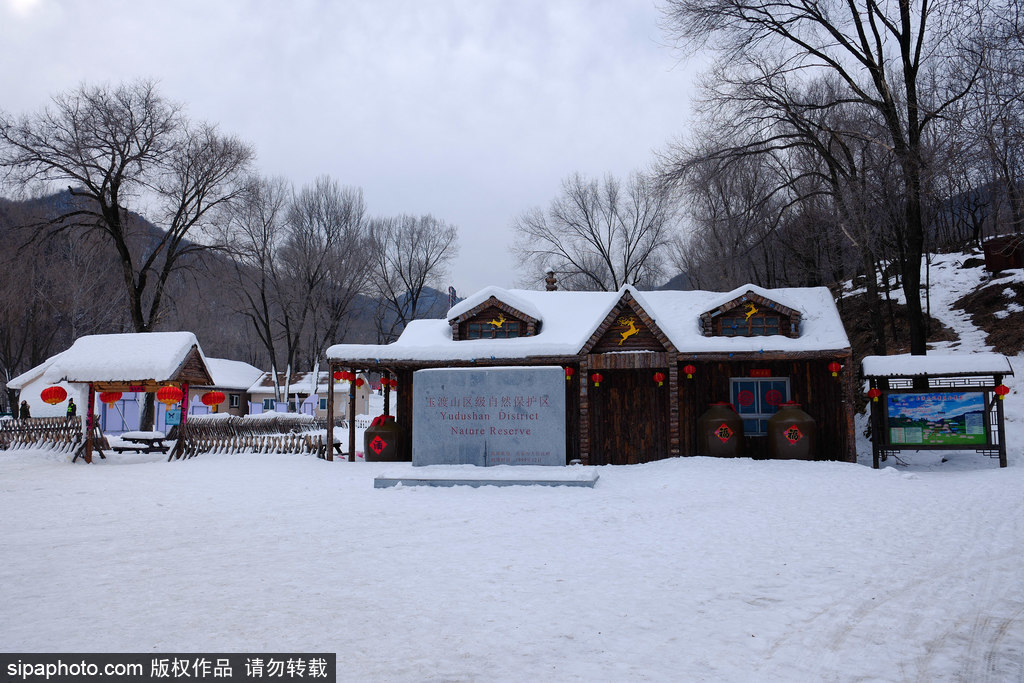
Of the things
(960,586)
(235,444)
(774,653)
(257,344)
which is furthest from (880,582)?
(257,344)

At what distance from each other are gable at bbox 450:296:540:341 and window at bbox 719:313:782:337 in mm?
5379

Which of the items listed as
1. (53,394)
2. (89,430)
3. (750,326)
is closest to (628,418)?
(750,326)

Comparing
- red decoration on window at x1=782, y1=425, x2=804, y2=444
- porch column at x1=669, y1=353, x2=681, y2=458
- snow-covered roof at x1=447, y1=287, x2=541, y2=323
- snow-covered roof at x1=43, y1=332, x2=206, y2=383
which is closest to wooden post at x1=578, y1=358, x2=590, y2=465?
porch column at x1=669, y1=353, x2=681, y2=458

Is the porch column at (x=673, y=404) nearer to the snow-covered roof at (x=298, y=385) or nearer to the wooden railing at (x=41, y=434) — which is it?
the wooden railing at (x=41, y=434)

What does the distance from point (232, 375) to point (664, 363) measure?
36869mm

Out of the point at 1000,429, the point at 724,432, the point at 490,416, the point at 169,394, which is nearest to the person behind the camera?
the point at 1000,429

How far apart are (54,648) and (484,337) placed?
1517cm

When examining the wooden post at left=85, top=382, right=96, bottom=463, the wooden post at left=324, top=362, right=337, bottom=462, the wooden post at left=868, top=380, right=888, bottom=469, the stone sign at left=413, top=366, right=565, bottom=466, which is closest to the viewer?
the stone sign at left=413, top=366, right=565, bottom=466

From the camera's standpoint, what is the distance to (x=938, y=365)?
1555cm

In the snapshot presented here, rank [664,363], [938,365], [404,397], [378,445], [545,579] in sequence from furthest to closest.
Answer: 1. [404,397]
2. [378,445]
3. [664,363]
4. [938,365]
5. [545,579]

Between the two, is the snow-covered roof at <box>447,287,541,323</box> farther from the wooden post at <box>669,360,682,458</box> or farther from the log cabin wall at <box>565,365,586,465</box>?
the wooden post at <box>669,360,682,458</box>

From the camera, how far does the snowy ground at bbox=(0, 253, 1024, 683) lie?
4668mm

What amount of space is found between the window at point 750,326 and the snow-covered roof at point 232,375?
35150 mm

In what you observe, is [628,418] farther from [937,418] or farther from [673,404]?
[937,418]
